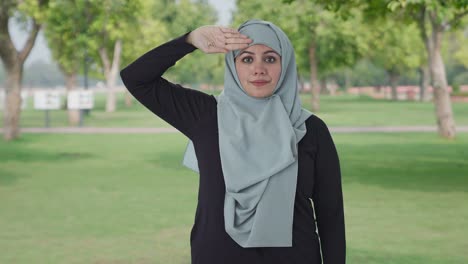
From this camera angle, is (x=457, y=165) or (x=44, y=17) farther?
(x=44, y=17)

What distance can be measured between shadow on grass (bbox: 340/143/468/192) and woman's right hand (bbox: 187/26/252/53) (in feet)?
32.9

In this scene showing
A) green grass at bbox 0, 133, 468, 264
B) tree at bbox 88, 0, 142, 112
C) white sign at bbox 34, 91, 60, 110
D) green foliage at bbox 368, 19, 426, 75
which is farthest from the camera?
green foliage at bbox 368, 19, 426, 75

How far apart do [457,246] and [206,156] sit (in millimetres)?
5823

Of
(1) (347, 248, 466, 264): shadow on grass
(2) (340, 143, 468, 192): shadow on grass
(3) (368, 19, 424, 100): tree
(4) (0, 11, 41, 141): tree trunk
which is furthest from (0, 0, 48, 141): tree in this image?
(3) (368, 19, 424, 100): tree

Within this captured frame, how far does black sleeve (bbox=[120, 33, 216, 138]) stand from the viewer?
3346 mm

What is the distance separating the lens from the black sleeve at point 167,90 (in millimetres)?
3346

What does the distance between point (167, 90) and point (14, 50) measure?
21187 millimetres

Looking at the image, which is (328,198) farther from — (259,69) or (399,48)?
(399,48)

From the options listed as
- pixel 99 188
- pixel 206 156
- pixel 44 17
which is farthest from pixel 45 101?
pixel 206 156

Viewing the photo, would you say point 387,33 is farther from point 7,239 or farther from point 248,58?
point 248,58

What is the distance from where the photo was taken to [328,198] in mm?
3375

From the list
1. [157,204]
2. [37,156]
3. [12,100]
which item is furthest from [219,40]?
[12,100]

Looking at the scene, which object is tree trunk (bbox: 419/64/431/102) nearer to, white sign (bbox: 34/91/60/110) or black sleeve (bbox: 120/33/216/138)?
white sign (bbox: 34/91/60/110)

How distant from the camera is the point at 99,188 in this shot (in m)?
13.2
